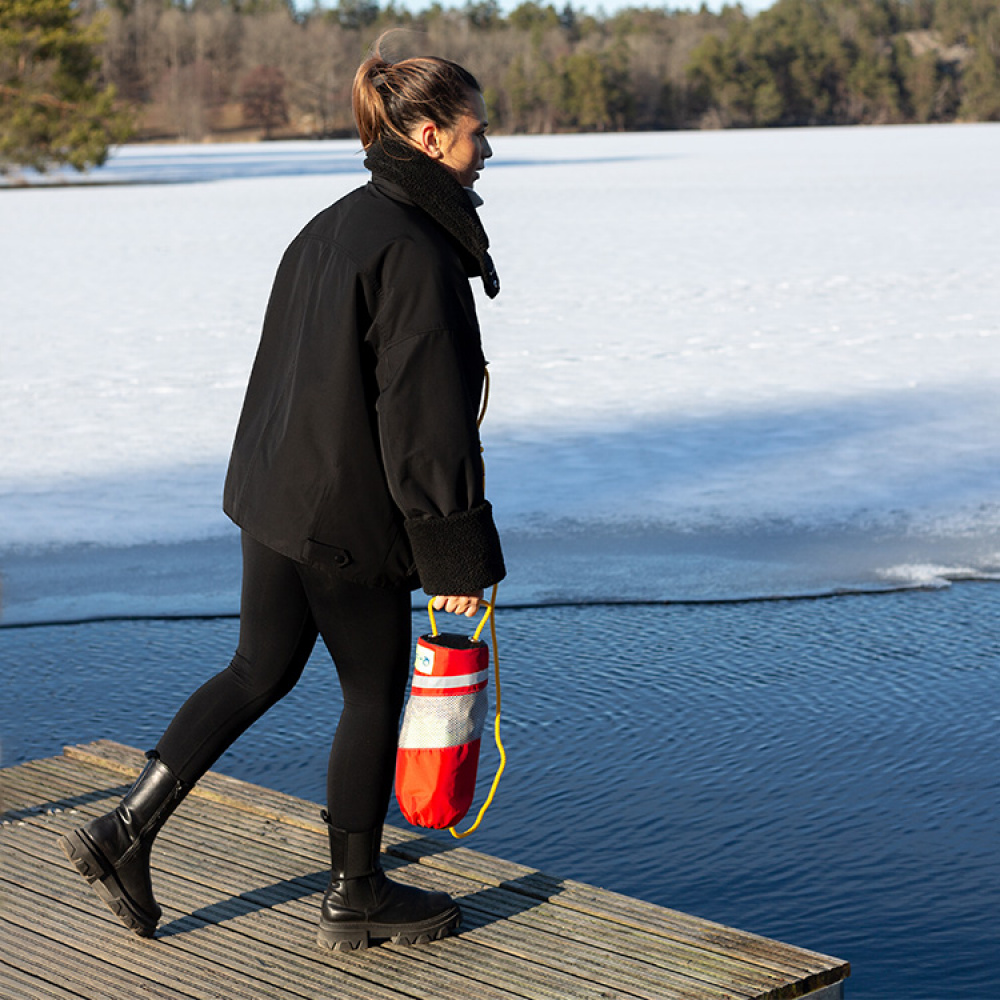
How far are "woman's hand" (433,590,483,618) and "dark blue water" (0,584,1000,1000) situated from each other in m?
0.97

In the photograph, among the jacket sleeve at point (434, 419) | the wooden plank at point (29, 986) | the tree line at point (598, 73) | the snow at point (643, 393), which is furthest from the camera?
the tree line at point (598, 73)

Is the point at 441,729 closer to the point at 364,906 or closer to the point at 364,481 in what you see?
the point at 364,906

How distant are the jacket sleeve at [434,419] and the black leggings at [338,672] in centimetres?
15

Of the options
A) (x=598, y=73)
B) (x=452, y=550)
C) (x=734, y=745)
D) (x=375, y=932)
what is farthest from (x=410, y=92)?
(x=598, y=73)

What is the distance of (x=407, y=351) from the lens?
88.9 inches

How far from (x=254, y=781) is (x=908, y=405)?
5624mm

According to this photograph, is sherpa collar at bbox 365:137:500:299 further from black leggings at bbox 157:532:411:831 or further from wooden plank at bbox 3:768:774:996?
wooden plank at bbox 3:768:774:996

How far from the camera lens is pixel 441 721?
2.50 meters

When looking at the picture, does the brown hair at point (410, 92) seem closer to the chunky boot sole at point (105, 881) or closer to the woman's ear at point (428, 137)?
the woman's ear at point (428, 137)

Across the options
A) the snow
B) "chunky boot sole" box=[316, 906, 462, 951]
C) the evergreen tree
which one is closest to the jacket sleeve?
"chunky boot sole" box=[316, 906, 462, 951]

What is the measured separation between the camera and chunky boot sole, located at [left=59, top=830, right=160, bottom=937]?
2520 millimetres

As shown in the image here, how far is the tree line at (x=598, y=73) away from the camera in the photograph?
291 feet

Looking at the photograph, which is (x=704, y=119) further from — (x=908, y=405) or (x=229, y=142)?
(x=908, y=405)

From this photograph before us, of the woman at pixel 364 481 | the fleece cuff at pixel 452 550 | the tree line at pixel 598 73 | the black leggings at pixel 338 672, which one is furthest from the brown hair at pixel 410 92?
the tree line at pixel 598 73
